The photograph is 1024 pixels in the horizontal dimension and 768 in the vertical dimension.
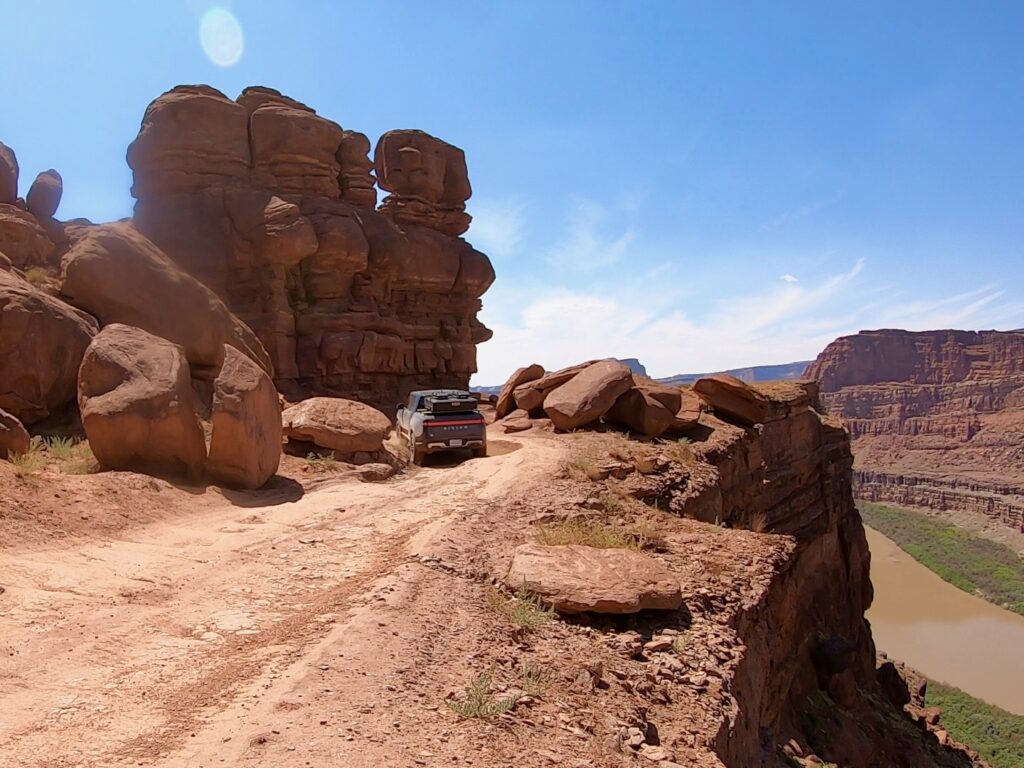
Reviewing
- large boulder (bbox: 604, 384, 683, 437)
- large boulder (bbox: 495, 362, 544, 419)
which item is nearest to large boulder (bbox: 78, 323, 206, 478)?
large boulder (bbox: 604, 384, 683, 437)

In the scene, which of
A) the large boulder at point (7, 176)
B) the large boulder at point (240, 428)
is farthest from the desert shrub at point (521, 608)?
the large boulder at point (7, 176)

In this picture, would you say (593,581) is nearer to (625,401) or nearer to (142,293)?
(142,293)

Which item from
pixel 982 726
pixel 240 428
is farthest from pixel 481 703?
pixel 982 726

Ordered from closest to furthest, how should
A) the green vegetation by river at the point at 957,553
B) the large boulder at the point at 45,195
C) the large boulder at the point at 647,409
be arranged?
the large boulder at the point at 647,409 → the large boulder at the point at 45,195 → the green vegetation by river at the point at 957,553

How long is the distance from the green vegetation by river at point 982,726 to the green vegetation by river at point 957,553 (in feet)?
74.6

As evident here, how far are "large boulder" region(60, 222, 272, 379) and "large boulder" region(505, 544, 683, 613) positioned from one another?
→ 9.11 meters

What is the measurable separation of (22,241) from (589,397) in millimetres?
15523

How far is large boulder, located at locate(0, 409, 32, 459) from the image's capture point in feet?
27.2

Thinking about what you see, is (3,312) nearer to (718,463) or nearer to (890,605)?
(718,463)

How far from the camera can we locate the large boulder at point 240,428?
9516 mm

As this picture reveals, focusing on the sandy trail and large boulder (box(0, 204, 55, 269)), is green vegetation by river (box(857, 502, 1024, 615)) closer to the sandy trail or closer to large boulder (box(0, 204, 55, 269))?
the sandy trail

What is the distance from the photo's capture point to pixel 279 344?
80.3 ft

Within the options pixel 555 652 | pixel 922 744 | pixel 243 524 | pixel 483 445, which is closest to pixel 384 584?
pixel 555 652

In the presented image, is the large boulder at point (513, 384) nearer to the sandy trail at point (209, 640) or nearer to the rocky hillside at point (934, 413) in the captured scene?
the sandy trail at point (209, 640)
